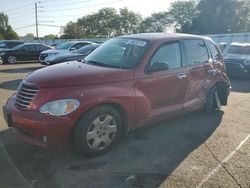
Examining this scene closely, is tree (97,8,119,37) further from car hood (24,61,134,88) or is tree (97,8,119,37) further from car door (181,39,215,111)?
car hood (24,61,134,88)

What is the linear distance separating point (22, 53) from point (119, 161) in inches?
743

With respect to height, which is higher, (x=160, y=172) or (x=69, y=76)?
(x=69, y=76)

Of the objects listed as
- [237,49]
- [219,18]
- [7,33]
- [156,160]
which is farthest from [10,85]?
[7,33]

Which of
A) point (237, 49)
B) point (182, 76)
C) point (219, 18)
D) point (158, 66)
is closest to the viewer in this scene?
point (158, 66)

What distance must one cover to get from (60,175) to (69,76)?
136 centimetres

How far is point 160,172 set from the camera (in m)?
4.33

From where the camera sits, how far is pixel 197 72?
633 cm

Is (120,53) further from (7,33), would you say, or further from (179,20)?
(179,20)

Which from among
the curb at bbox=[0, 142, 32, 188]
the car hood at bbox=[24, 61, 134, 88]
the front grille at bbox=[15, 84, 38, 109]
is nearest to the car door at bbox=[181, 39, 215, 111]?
the car hood at bbox=[24, 61, 134, 88]

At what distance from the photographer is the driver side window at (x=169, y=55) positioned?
5.49 m

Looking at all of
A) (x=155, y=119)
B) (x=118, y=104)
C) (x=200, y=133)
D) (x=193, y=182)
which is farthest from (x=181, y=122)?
(x=193, y=182)

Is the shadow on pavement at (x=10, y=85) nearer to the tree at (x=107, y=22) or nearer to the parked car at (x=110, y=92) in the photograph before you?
the parked car at (x=110, y=92)

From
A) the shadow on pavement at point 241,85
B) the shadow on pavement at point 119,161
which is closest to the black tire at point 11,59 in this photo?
the shadow on pavement at point 241,85

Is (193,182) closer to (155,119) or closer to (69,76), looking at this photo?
(155,119)
